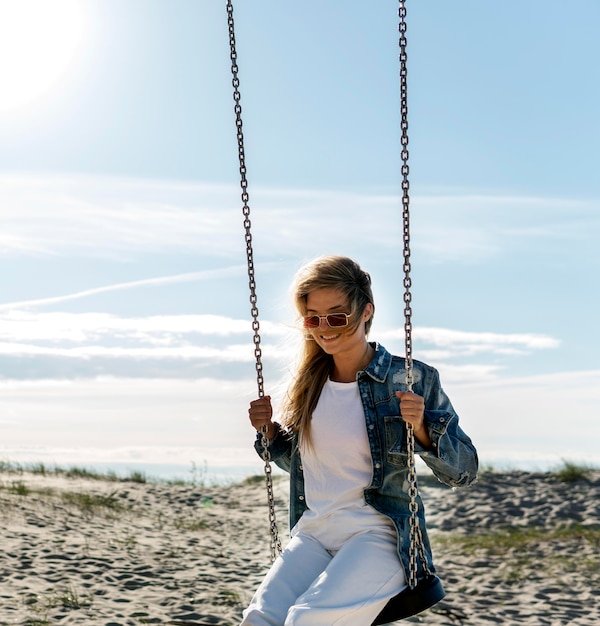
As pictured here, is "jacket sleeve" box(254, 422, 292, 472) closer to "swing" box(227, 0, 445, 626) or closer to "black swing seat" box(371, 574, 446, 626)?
"swing" box(227, 0, 445, 626)

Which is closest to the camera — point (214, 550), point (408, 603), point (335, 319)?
point (408, 603)

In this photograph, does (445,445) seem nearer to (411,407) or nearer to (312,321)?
(411,407)

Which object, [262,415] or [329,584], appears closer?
[329,584]

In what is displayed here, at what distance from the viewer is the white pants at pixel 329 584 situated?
2.79 m

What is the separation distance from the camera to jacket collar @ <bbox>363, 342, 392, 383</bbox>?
3.22 m

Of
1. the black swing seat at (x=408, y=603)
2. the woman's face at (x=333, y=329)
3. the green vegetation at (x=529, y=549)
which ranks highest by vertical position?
the woman's face at (x=333, y=329)

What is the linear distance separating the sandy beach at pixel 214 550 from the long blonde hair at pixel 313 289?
2897 millimetres

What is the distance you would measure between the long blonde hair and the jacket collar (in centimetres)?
11

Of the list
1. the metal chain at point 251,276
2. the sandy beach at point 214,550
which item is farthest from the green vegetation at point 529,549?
the metal chain at point 251,276

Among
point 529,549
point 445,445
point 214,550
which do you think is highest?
point 445,445

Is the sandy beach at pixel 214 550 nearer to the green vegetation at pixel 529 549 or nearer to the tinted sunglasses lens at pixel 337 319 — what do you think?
the green vegetation at pixel 529 549

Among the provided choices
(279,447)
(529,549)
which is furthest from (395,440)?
(529,549)

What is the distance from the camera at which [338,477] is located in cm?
310

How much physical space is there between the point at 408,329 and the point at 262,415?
0.72 meters
